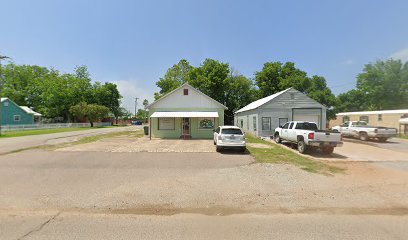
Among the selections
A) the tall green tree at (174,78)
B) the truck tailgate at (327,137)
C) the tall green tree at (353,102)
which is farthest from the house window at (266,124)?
the tall green tree at (353,102)

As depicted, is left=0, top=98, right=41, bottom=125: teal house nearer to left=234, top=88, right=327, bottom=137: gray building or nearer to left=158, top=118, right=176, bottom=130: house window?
left=158, top=118, right=176, bottom=130: house window

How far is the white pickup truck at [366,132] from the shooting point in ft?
63.5

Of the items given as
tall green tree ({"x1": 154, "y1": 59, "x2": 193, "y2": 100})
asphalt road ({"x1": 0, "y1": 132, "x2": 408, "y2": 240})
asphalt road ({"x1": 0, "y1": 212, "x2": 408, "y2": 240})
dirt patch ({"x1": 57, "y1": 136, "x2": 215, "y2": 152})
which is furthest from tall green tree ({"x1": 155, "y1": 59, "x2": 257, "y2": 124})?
asphalt road ({"x1": 0, "y1": 212, "x2": 408, "y2": 240})

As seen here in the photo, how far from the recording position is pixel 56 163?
9.97 m

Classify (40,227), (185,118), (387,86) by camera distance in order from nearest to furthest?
(40,227) → (185,118) → (387,86)

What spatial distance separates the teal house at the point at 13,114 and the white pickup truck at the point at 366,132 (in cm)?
5520

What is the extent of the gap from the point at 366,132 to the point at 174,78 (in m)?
40.8

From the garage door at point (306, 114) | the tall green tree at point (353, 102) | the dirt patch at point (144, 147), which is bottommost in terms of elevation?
the dirt patch at point (144, 147)

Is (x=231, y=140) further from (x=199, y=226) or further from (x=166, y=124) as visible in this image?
(x=166, y=124)

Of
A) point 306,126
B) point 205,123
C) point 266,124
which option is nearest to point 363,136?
point 266,124

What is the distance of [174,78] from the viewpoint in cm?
5334

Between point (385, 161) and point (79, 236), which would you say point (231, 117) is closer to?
point (385, 161)

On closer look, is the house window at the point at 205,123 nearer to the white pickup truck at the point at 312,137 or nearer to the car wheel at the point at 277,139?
the car wheel at the point at 277,139

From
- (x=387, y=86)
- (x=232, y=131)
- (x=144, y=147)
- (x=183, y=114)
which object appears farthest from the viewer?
(x=387, y=86)
